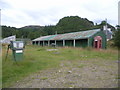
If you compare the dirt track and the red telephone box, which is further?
the red telephone box

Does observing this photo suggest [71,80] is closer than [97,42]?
Yes

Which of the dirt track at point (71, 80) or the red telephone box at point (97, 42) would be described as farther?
the red telephone box at point (97, 42)

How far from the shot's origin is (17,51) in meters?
6.99

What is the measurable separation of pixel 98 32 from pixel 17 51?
47.0 feet

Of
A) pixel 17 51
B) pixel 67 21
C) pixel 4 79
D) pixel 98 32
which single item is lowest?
pixel 4 79

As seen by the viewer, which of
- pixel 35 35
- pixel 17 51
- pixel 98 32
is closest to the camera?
pixel 17 51

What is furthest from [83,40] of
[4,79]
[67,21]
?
[67,21]

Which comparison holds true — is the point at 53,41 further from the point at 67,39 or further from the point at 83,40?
the point at 83,40

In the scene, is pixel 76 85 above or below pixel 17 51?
below

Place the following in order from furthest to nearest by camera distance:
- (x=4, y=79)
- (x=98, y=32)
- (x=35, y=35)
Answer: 1. (x=35, y=35)
2. (x=98, y=32)
3. (x=4, y=79)

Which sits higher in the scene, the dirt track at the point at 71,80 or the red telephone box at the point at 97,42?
the red telephone box at the point at 97,42

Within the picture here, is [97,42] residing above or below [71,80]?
above

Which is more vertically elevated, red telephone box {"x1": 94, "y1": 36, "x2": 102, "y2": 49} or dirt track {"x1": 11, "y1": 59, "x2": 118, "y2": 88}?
red telephone box {"x1": 94, "y1": 36, "x2": 102, "y2": 49}

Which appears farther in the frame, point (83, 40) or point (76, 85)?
point (83, 40)
